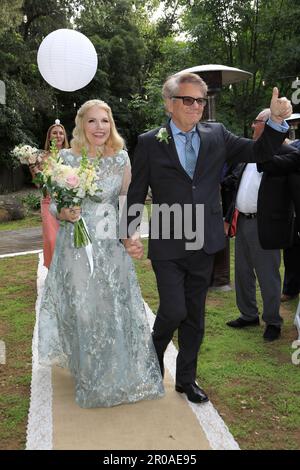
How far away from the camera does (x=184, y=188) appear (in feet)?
12.1

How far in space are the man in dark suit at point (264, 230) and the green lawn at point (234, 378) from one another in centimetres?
25

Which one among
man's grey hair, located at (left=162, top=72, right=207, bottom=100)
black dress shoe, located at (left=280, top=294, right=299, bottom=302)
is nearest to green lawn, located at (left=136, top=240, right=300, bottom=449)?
black dress shoe, located at (left=280, top=294, right=299, bottom=302)

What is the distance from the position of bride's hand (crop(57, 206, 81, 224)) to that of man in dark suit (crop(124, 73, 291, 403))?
37 cm

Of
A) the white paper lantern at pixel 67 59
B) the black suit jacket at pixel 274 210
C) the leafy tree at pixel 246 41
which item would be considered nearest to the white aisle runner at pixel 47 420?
the black suit jacket at pixel 274 210

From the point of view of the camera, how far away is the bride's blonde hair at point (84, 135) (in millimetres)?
4098

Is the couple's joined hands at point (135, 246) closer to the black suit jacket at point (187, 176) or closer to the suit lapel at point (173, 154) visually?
the black suit jacket at point (187, 176)

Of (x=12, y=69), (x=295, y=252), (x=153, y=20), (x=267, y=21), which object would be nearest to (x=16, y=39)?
(x=12, y=69)

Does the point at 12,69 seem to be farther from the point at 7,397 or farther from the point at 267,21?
the point at 7,397

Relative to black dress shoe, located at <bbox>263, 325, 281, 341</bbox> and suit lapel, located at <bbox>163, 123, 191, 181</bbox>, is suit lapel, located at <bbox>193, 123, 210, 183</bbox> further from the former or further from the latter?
black dress shoe, located at <bbox>263, 325, 281, 341</bbox>

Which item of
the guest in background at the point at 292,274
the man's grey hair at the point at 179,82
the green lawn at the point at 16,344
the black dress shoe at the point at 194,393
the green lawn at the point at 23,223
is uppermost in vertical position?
the man's grey hair at the point at 179,82

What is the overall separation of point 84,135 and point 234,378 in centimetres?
231

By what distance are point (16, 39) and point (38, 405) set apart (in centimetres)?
1986
